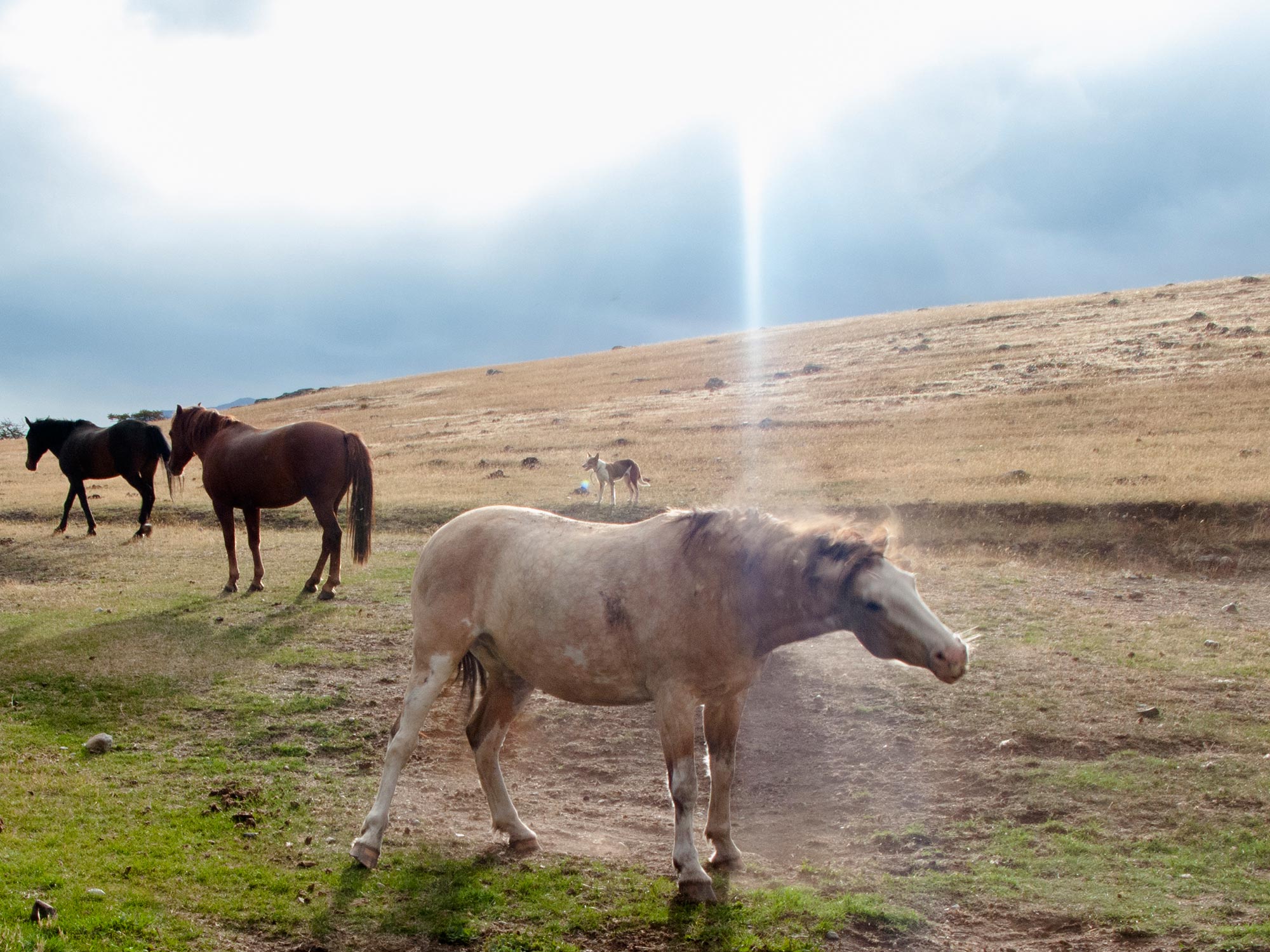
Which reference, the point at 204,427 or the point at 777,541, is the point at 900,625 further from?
the point at 204,427

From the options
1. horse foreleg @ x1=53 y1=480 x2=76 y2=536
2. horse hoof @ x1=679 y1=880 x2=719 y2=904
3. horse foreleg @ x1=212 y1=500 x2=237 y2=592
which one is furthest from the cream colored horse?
horse foreleg @ x1=53 y1=480 x2=76 y2=536

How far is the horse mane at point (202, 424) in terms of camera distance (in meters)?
15.5

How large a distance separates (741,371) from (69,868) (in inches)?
2219

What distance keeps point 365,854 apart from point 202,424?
11.7 m

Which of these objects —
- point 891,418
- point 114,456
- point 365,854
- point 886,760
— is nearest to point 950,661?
point 886,760

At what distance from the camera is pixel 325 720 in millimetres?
8750

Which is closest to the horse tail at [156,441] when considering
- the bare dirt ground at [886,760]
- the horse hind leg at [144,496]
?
the horse hind leg at [144,496]

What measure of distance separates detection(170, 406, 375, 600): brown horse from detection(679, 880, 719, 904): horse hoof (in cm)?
956

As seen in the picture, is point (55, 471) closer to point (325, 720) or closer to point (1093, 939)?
point (325, 720)

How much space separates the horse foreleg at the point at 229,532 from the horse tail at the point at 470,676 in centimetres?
930

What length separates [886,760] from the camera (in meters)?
7.79

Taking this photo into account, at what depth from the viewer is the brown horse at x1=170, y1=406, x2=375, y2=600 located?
14094mm

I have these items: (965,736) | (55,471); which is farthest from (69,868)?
(55,471)

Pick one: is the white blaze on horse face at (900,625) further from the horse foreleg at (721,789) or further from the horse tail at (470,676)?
the horse tail at (470,676)
